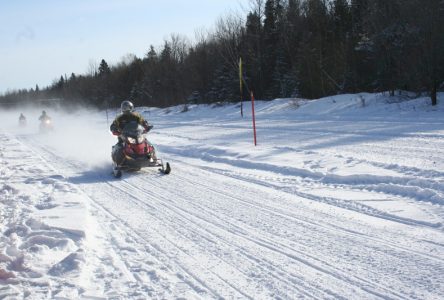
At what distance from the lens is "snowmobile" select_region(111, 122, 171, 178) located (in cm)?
1104

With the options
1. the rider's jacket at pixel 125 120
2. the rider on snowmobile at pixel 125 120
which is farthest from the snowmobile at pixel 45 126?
the rider's jacket at pixel 125 120

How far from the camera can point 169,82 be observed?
223ft

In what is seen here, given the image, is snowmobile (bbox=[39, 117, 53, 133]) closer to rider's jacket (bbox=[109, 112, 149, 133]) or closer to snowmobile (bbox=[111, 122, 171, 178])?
rider's jacket (bbox=[109, 112, 149, 133])

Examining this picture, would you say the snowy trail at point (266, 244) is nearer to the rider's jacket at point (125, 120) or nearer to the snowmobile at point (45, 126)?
the rider's jacket at point (125, 120)

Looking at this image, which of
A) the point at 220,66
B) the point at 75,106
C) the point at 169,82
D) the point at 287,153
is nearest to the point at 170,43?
the point at 169,82

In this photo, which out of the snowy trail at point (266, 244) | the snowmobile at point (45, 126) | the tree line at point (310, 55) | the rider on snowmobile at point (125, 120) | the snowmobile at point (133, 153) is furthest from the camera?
the snowmobile at point (45, 126)

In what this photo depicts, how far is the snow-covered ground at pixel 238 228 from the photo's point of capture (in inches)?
175

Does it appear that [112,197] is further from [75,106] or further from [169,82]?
[75,106]

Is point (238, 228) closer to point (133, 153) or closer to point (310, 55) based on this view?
point (133, 153)

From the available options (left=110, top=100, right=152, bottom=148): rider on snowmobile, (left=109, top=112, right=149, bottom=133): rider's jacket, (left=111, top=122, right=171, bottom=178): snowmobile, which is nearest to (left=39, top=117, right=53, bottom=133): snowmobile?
(left=110, top=100, right=152, bottom=148): rider on snowmobile

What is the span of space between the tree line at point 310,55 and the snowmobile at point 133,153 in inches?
639

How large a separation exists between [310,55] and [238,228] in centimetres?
3620

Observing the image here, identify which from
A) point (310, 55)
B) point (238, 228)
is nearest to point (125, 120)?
point (238, 228)

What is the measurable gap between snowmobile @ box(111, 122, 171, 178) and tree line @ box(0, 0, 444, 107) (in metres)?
16.2
